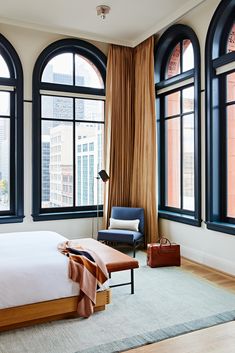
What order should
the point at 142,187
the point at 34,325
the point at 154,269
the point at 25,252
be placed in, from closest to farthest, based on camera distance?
the point at 34,325, the point at 25,252, the point at 154,269, the point at 142,187

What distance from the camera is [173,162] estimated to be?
5.59m

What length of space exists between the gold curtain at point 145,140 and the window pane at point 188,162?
51 cm

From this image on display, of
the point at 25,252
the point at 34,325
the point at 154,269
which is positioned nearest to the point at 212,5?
the point at 154,269

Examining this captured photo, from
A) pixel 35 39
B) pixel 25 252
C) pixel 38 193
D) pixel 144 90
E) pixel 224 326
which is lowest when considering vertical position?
pixel 224 326

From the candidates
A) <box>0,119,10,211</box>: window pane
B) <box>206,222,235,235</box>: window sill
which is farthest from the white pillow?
<box>0,119,10,211</box>: window pane

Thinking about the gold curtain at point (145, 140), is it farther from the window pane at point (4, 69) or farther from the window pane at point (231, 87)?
the window pane at point (4, 69)

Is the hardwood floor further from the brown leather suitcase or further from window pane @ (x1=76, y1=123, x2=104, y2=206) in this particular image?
window pane @ (x1=76, y1=123, x2=104, y2=206)

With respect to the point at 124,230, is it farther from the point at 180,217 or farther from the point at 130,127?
the point at 130,127

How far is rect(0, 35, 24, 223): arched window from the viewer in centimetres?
539

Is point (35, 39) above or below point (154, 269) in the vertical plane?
above

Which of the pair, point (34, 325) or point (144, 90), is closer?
point (34, 325)

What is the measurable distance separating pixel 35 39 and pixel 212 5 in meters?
2.68

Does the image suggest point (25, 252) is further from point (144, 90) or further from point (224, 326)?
point (144, 90)

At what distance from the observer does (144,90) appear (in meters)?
5.84
